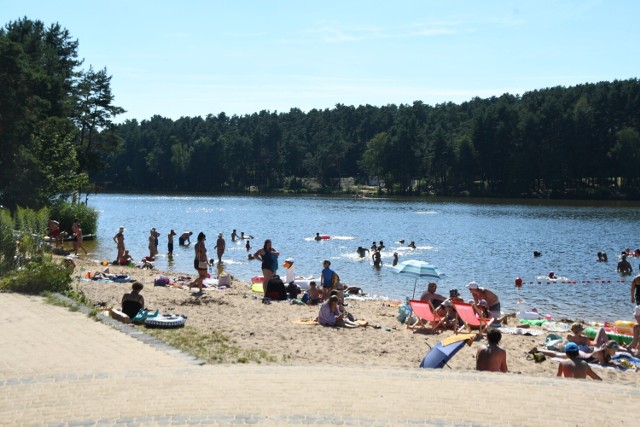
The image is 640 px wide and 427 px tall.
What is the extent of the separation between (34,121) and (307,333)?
3086 cm

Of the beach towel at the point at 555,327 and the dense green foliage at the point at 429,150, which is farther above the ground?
the dense green foliage at the point at 429,150

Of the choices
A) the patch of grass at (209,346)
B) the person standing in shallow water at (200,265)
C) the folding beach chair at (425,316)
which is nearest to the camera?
the patch of grass at (209,346)

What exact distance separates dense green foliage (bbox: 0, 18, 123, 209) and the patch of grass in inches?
1081

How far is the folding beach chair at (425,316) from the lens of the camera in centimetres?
1608

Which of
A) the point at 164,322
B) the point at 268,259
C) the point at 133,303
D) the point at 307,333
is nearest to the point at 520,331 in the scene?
the point at 307,333

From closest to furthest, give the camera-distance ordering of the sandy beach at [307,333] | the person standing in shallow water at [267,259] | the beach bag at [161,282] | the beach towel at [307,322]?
the sandy beach at [307,333], the beach towel at [307,322], the person standing in shallow water at [267,259], the beach bag at [161,282]

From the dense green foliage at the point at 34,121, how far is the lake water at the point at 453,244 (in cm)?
461

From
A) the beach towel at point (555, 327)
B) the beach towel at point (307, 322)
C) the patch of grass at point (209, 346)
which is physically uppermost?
the patch of grass at point (209, 346)

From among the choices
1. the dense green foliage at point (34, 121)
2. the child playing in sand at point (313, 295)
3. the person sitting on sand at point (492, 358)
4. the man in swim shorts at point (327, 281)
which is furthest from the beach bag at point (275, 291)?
the dense green foliage at point (34, 121)

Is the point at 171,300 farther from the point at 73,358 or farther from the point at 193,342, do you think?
the point at 73,358

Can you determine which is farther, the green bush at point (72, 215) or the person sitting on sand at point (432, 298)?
the green bush at point (72, 215)

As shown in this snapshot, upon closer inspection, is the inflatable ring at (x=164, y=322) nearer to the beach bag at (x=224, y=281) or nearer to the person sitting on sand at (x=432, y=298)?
the person sitting on sand at (x=432, y=298)

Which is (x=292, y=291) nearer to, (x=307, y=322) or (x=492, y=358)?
(x=307, y=322)

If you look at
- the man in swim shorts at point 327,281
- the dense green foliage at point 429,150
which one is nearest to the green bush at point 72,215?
the man in swim shorts at point 327,281
